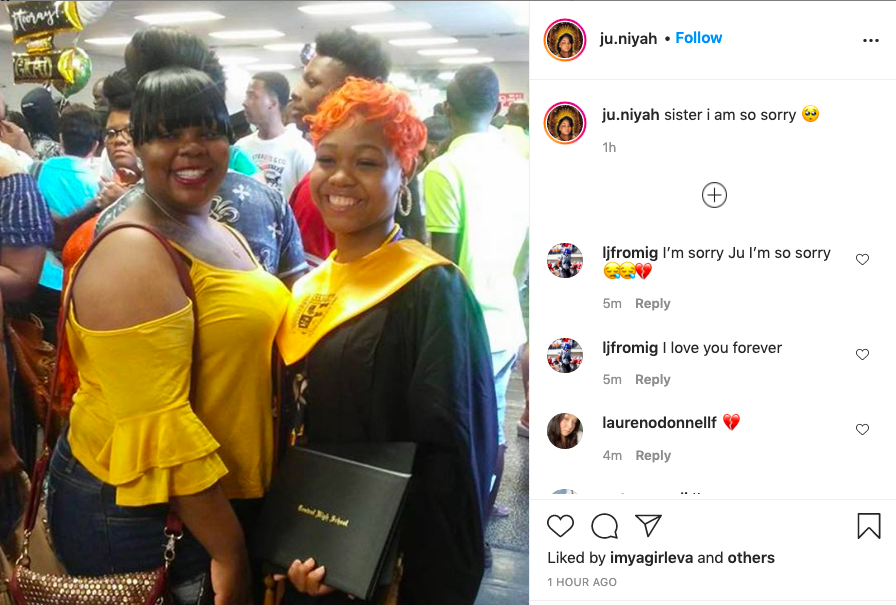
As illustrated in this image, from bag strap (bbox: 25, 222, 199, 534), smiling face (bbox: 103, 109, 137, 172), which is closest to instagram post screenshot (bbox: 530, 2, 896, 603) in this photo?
bag strap (bbox: 25, 222, 199, 534)

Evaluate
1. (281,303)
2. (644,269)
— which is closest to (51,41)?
(281,303)

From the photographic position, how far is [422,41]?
107cm

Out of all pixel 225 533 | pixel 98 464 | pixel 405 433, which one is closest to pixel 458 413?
pixel 405 433

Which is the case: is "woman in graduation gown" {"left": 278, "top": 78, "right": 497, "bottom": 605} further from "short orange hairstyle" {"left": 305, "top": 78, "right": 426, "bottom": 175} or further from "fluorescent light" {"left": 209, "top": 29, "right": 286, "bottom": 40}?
"fluorescent light" {"left": 209, "top": 29, "right": 286, "bottom": 40}

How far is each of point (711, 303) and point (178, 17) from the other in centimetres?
81

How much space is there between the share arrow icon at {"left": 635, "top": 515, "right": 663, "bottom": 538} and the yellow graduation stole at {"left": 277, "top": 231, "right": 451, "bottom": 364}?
1.40 ft

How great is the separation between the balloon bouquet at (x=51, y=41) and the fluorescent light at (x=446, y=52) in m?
0.44

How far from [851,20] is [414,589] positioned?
914 mm

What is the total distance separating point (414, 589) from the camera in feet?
3.45

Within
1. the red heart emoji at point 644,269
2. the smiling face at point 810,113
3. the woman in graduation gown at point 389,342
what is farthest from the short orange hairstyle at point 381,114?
→ the smiling face at point 810,113

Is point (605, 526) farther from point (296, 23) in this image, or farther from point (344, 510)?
point (296, 23)

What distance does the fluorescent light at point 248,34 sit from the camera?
1061 millimetres

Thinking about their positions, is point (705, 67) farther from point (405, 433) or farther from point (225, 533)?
point (225, 533)

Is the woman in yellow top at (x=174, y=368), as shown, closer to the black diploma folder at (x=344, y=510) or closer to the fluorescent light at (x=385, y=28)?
the black diploma folder at (x=344, y=510)
